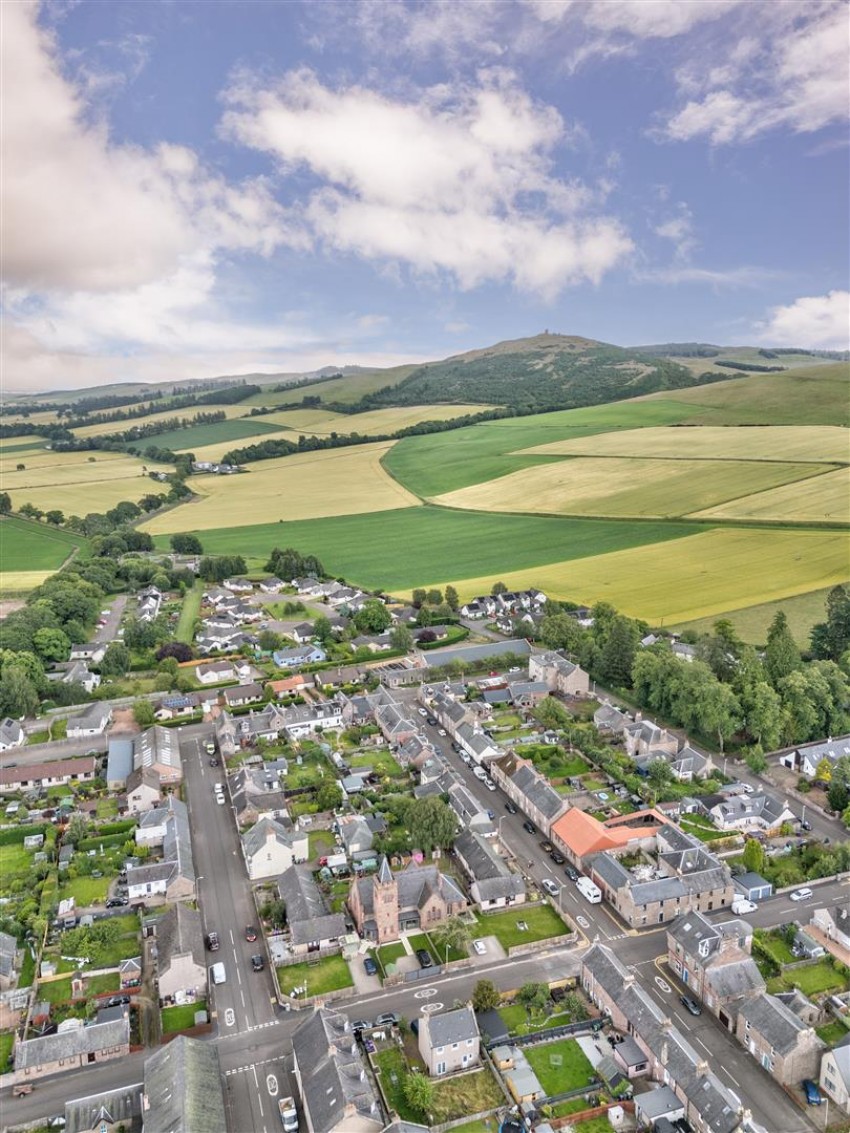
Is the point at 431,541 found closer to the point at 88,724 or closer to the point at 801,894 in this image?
the point at 88,724

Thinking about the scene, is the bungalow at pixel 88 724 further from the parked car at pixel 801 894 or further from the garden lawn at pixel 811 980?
the parked car at pixel 801 894

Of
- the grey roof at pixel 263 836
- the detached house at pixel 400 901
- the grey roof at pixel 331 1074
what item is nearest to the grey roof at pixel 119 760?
the grey roof at pixel 263 836

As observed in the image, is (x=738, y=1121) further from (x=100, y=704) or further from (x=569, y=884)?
(x=100, y=704)

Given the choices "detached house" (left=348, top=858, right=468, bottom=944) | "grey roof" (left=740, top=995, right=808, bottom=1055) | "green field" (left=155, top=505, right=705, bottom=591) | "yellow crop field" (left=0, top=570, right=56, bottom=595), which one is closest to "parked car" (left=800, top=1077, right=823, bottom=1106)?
"grey roof" (left=740, top=995, right=808, bottom=1055)

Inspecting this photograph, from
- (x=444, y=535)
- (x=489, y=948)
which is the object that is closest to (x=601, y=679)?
(x=489, y=948)

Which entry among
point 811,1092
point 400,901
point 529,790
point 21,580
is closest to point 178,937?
point 400,901

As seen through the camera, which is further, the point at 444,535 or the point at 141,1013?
the point at 444,535
